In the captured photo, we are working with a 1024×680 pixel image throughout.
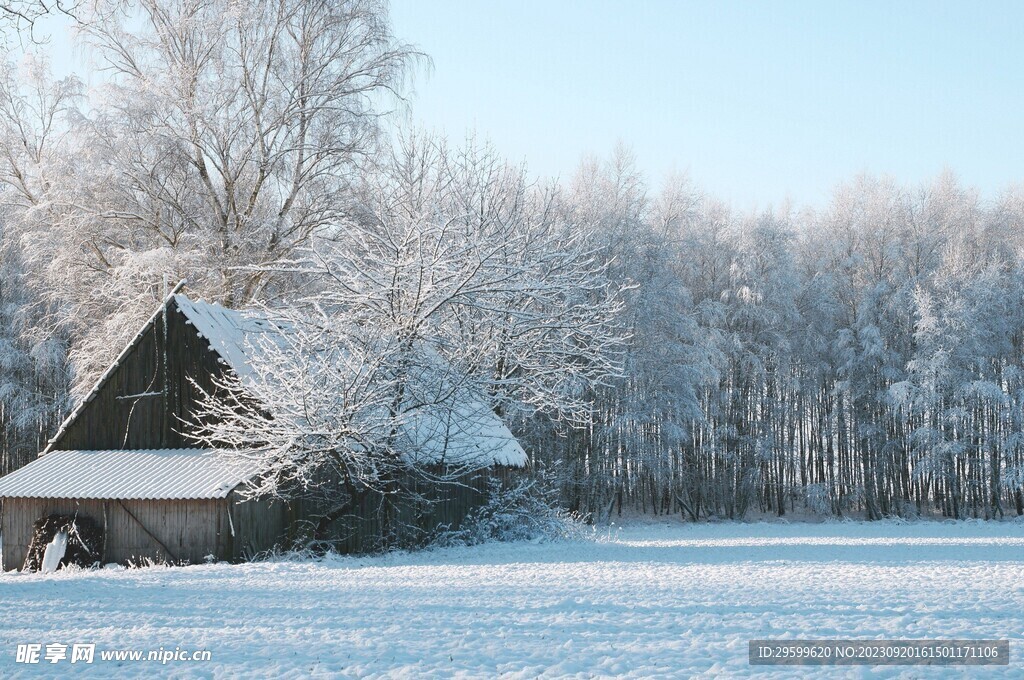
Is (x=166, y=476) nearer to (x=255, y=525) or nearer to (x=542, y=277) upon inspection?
(x=255, y=525)

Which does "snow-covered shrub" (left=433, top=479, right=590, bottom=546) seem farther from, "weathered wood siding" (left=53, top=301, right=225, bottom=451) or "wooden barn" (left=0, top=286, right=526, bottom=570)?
"weathered wood siding" (left=53, top=301, right=225, bottom=451)

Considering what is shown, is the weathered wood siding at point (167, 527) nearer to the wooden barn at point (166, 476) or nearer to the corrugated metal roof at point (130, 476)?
the wooden barn at point (166, 476)

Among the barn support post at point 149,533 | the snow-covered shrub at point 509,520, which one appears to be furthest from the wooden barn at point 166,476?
the snow-covered shrub at point 509,520

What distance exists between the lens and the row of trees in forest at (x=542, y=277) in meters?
22.2

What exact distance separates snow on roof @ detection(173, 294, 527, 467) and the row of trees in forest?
3.26 ft

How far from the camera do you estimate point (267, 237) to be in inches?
1039

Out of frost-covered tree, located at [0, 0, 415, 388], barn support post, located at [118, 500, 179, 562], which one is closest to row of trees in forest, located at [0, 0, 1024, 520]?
frost-covered tree, located at [0, 0, 415, 388]

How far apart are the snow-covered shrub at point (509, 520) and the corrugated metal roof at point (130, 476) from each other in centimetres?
519

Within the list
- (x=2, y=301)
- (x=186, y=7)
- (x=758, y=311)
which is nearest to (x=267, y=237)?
(x=186, y=7)

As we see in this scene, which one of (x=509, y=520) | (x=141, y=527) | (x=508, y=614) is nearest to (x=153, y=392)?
(x=141, y=527)

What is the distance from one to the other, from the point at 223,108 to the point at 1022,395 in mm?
32474

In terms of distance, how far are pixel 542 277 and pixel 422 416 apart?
5066mm

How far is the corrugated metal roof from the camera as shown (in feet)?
61.2

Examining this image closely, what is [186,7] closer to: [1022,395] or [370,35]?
[370,35]
